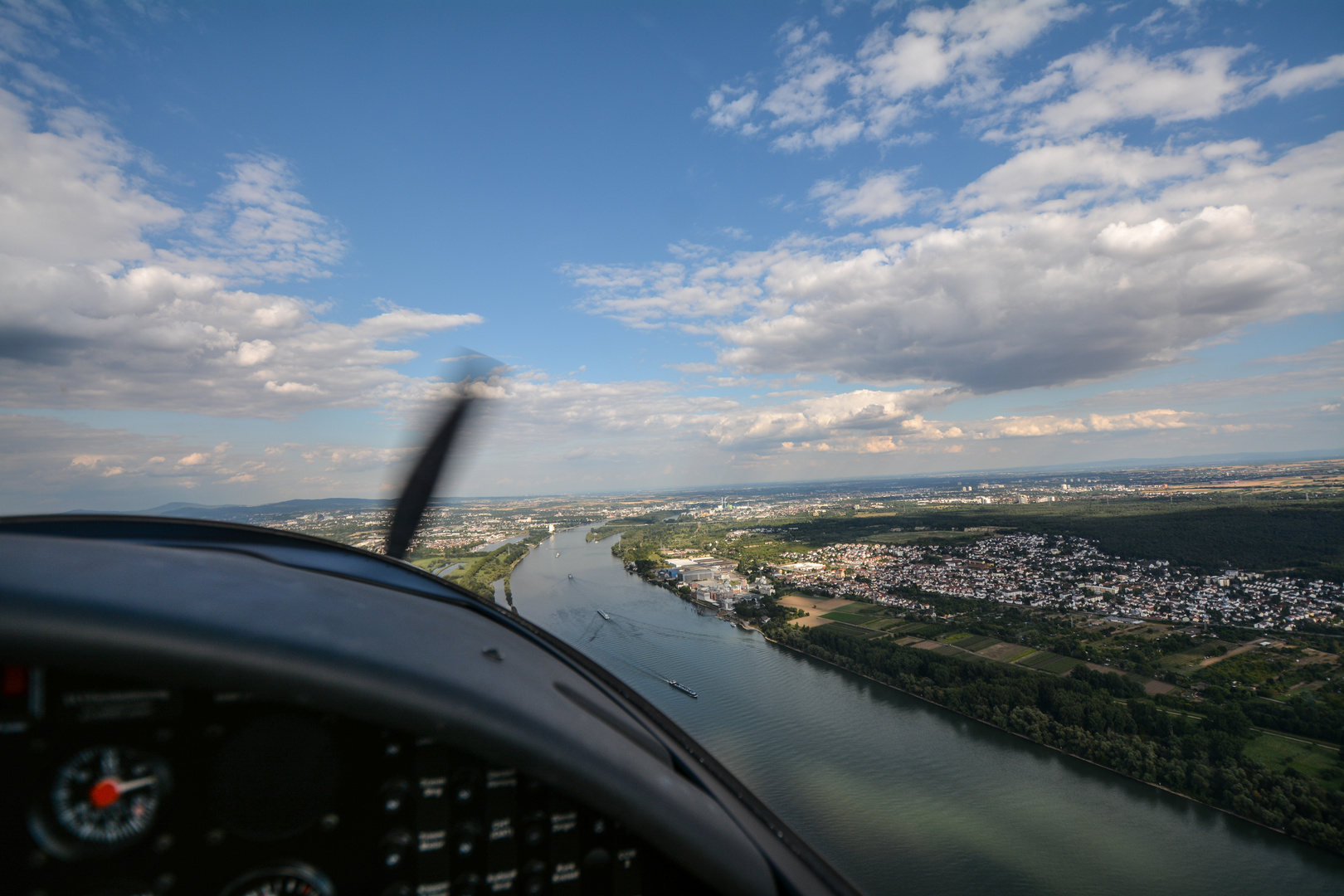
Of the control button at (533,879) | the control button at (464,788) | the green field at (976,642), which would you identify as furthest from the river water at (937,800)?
the control button at (464,788)

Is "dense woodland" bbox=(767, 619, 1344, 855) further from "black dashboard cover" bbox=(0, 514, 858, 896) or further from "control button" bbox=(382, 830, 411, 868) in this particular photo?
"control button" bbox=(382, 830, 411, 868)

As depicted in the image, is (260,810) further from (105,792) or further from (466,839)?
(466,839)

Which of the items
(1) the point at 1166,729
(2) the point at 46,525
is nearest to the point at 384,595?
(2) the point at 46,525

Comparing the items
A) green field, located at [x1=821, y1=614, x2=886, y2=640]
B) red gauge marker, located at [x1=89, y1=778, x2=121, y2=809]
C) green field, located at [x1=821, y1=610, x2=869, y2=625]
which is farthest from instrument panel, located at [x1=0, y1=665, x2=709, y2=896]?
green field, located at [x1=821, y1=610, x2=869, y2=625]

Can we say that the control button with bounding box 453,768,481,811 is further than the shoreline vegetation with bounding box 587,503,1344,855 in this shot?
No

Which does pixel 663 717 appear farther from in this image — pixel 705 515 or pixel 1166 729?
pixel 705 515

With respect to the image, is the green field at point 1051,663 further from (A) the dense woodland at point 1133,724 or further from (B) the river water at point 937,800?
(B) the river water at point 937,800
